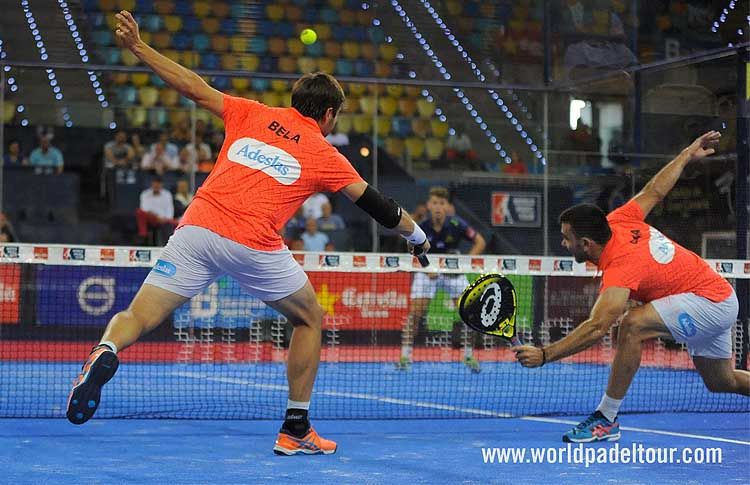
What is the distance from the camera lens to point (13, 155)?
1595 centimetres

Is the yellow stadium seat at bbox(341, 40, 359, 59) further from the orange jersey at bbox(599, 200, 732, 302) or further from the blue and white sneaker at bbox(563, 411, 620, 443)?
the blue and white sneaker at bbox(563, 411, 620, 443)

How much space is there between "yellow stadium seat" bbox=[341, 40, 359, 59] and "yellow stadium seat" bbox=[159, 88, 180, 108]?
7.97 feet

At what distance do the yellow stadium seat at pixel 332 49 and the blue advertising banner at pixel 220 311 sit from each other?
11.4 ft

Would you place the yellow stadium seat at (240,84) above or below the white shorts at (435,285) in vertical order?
above

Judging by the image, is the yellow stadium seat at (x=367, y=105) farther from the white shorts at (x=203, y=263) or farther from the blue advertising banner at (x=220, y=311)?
the white shorts at (x=203, y=263)

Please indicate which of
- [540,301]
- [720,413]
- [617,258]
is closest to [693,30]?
[540,301]

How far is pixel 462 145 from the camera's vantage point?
54.7 ft

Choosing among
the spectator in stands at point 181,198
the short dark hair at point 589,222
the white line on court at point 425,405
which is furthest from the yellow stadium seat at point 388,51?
the short dark hair at point 589,222

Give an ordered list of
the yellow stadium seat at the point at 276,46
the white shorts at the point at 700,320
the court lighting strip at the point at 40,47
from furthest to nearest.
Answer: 1. the yellow stadium seat at the point at 276,46
2. the court lighting strip at the point at 40,47
3. the white shorts at the point at 700,320

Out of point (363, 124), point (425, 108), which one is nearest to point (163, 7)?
point (363, 124)

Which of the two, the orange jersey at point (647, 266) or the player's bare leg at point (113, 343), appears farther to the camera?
the orange jersey at point (647, 266)

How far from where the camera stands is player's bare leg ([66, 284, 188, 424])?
18.1ft

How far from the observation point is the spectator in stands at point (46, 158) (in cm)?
1661

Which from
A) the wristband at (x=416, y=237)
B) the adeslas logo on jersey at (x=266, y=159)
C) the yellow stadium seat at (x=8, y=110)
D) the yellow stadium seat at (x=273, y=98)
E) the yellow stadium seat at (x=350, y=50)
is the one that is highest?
the yellow stadium seat at (x=350, y=50)
